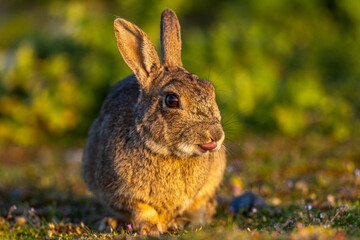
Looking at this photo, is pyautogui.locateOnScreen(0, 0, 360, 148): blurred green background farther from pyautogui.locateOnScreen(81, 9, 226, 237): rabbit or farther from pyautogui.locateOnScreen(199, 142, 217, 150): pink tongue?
pyautogui.locateOnScreen(199, 142, 217, 150): pink tongue

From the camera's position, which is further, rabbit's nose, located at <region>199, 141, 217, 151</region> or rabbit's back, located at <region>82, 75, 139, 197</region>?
rabbit's back, located at <region>82, 75, 139, 197</region>

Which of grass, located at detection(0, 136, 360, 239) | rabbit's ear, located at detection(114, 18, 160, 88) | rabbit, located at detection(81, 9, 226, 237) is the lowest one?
grass, located at detection(0, 136, 360, 239)

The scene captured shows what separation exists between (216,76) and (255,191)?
4848mm

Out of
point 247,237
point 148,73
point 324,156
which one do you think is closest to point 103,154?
point 148,73

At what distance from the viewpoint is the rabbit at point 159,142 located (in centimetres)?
491

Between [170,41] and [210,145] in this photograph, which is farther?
[170,41]

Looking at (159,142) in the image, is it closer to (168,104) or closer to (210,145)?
Result: (168,104)

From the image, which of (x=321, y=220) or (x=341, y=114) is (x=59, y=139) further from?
(x=321, y=220)

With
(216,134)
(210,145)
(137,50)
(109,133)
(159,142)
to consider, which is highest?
(137,50)

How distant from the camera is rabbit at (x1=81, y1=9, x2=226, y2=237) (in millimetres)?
4914

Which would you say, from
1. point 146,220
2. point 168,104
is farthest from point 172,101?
point 146,220

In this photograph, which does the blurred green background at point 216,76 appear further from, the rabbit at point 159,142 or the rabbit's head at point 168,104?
the rabbit's head at point 168,104

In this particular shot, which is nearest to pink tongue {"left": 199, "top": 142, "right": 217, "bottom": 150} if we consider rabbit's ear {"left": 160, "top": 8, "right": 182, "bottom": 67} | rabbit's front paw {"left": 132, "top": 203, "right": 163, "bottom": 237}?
rabbit's front paw {"left": 132, "top": 203, "right": 163, "bottom": 237}

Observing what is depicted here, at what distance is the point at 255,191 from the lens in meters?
7.34
